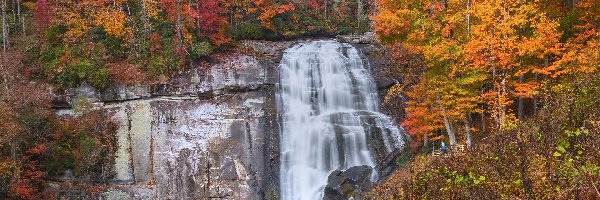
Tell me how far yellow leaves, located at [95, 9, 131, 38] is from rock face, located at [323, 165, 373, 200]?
39.5 ft

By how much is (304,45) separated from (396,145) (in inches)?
330

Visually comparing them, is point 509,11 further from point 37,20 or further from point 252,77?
point 37,20

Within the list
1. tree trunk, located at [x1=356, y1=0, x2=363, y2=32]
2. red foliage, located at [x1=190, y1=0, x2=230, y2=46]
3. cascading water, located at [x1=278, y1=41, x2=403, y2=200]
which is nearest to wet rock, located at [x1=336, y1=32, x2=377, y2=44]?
tree trunk, located at [x1=356, y1=0, x2=363, y2=32]

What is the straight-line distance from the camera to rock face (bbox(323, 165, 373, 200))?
17.9 metres

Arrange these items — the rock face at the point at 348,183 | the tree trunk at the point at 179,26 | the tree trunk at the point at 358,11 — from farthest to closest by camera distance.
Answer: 1. the tree trunk at the point at 358,11
2. the tree trunk at the point at 179,26
3. the rock face at the point at 348,183

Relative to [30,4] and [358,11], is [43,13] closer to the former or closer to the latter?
[30,4]

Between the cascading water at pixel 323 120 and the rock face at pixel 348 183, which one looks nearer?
the rock face at pixel 348 183

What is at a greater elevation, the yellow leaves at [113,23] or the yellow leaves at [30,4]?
the yellow leaves at [30,4]

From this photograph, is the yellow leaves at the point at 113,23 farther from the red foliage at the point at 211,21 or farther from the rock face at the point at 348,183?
the rock face at the point at 348,183

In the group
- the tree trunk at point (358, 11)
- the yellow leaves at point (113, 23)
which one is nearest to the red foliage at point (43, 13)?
the yellow leaves at point (113, 23)

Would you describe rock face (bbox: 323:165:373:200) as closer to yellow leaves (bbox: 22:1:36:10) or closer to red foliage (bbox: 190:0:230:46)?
red foliage (bbox: 190:0:230:46)

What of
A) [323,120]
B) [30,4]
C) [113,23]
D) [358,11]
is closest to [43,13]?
[30,4]

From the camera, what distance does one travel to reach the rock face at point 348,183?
17.9 metres

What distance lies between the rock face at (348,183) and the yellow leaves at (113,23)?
12.0m
